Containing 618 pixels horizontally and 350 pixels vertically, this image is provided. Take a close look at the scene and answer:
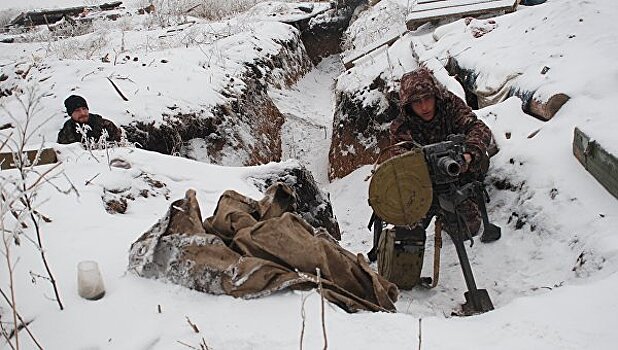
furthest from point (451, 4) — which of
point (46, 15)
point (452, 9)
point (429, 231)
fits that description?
point (46, 15)

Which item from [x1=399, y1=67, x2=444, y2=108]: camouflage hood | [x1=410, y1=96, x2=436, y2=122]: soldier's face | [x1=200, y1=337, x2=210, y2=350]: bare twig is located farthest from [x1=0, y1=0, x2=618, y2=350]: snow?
[x1=399, y1=67, x2=444, y2=108]: camouflage hood

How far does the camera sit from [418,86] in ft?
12.0

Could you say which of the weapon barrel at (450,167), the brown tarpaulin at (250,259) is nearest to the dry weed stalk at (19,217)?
the brown tarpaulin at (250,259)

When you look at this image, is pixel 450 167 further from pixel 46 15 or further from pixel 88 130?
pixel 46 15


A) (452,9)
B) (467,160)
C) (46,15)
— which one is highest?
(46,15)

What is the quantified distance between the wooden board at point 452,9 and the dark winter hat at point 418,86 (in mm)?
4164

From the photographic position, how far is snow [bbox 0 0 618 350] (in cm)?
195

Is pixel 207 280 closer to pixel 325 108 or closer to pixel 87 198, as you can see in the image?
pixel 87 198

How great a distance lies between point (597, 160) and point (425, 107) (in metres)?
1.16

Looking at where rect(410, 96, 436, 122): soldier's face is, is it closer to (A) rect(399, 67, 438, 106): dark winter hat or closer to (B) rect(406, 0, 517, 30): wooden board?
(A) rect(399, 67, 438, 106): dark winter hat

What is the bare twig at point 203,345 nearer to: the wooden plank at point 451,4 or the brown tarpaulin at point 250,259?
the brown tarpaulin at point 250,259

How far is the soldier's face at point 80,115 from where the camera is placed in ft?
16.1

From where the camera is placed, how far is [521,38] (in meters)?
5.24

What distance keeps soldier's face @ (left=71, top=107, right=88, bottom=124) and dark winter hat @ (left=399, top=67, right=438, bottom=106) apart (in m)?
3.09
